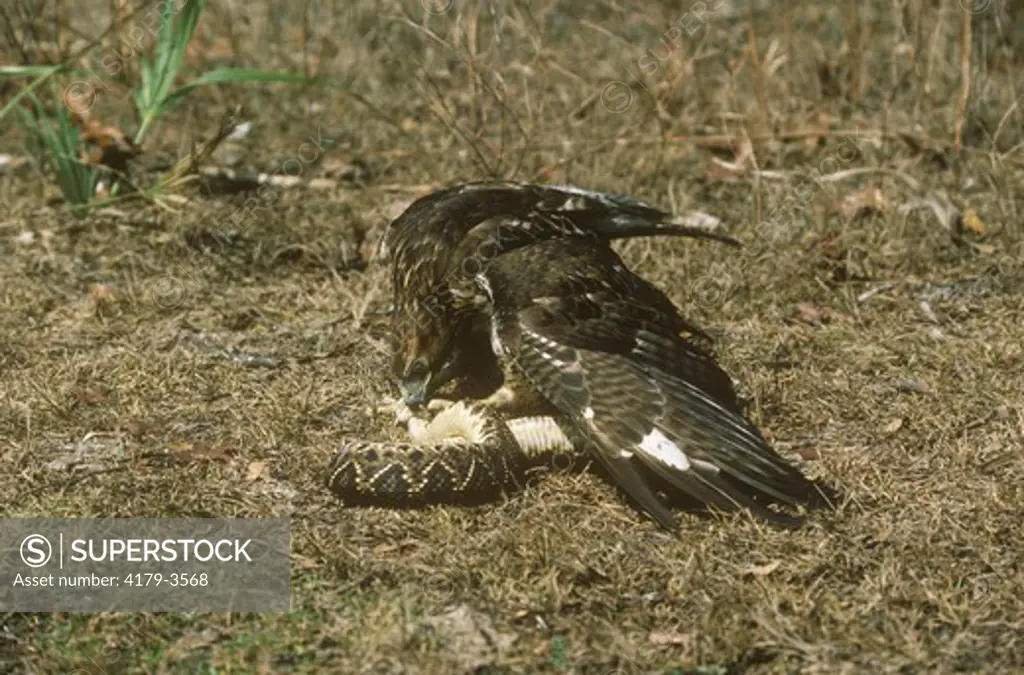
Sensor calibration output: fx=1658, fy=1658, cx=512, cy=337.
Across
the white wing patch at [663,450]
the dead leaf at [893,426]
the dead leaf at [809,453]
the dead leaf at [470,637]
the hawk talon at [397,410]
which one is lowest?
the dead leaf at [893,426]

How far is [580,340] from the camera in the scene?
505 centimetres

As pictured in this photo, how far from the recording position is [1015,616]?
168 inches

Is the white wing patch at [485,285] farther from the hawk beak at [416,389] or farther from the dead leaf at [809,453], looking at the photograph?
the dead leaf at [809,453]

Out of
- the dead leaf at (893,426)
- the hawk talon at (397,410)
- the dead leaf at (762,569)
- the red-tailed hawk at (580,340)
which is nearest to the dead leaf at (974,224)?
the red-tailed hawk at (580,340)

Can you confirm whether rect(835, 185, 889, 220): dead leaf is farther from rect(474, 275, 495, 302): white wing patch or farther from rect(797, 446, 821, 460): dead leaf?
rect(474, 275, 495, 302): white wing patch

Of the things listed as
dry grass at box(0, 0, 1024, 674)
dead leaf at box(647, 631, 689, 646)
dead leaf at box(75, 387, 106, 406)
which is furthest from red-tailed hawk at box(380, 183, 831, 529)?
dead leaf at box(75, 387, 106, 406)

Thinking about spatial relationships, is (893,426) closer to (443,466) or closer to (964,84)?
(443,466)

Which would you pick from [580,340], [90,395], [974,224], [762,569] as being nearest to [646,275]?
[974,224]

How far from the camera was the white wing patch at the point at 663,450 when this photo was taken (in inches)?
187

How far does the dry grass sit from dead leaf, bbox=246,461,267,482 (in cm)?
3

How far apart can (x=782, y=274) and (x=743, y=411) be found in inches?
48.9

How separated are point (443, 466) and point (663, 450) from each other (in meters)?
0.64

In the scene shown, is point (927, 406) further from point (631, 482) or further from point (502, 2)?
point (502, 2)

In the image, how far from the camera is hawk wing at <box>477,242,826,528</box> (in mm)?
4762
